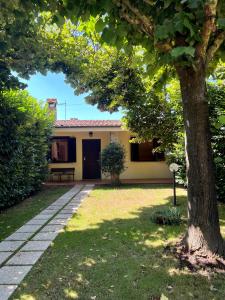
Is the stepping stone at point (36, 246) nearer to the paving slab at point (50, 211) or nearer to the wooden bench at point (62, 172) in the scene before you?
the paving slab at point (50, 211)

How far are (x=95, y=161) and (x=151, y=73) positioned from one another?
1359 centimetres

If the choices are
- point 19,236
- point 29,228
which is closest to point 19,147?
point 29,228

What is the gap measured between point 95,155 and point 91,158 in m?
0.29

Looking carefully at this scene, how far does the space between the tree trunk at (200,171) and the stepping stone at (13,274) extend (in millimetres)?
2426

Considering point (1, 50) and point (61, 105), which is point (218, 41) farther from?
point (61, 105)

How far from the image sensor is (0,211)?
366 inches

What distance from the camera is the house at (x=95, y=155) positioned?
18.0 metres

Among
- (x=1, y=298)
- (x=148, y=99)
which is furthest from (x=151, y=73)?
(x=148, y=99)

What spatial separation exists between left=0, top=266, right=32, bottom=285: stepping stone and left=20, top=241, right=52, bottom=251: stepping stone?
87 cm

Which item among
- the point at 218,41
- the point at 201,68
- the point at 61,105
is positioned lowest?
the point at 201,68

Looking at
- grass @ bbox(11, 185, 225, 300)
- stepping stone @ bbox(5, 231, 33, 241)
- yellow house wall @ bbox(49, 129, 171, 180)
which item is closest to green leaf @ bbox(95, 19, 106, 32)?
grass @ bbox(11, 185, 225, 300)

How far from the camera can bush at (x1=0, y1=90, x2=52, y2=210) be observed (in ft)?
28.8

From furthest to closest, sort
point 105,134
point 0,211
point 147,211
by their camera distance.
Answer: point 105,134 → point 0,211 → point 147,211

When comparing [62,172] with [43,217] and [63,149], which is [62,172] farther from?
[43,217]
